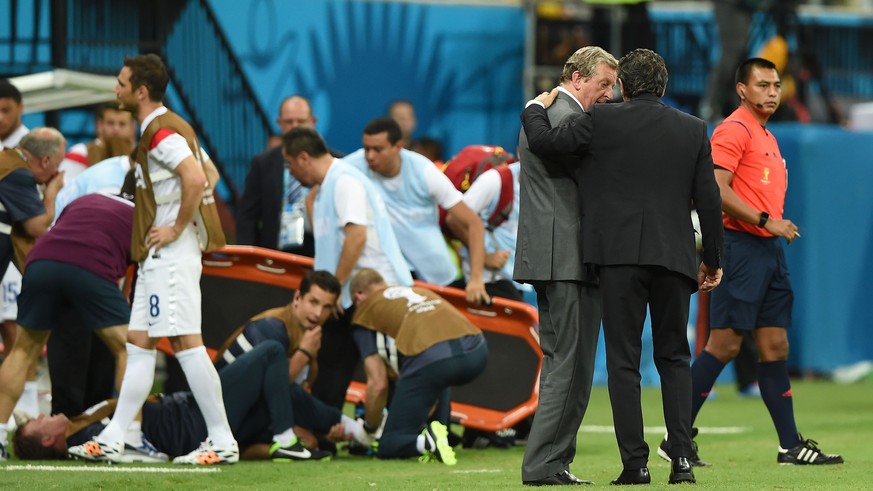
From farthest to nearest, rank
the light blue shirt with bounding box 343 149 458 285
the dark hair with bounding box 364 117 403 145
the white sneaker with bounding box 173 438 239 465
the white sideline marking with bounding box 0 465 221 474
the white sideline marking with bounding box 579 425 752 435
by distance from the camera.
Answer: the white sideline marking with bounding box 579 425 752 435
the light blue shirt with bounding box 343 149 458 285
the dark hair with bounding box 364 117 403 145
the white sneaker with bounding box 173 438 239 465
the white sideline marking with bounding box 0 465 221 474

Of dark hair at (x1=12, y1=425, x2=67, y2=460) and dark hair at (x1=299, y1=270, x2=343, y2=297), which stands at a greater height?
dark hair at (x1=299, y1=270, x2=343, y2=297)

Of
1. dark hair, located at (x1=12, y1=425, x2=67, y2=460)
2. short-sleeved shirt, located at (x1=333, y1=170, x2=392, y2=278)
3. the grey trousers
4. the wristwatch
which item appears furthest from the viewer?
short-sleeved shirt, located at (x1=333, y1=170, x2=392, y2=278)

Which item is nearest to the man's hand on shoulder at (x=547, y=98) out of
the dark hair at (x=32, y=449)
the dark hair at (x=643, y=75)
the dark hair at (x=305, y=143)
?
the dark hair at (x=643, y=75)

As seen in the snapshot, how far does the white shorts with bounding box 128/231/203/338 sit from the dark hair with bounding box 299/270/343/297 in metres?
0.73

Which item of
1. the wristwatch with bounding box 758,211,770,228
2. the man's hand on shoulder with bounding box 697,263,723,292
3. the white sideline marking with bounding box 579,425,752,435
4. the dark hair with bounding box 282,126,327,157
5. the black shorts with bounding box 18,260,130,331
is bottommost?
the white sideline marking with bounding box 579,425,752,435

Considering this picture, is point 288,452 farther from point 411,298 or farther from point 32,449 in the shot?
point 32,449

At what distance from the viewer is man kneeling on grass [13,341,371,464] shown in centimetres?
932

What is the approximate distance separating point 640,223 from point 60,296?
13.0ft

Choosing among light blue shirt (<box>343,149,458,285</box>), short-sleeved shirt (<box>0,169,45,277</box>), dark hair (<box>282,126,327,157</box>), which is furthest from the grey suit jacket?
short-sleeved shirt (<box>0,169,45,277</box>)

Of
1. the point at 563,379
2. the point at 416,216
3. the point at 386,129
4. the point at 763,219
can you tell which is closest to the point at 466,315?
the point at 416,216

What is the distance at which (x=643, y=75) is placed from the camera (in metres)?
7.48

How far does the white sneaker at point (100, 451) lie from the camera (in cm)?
902

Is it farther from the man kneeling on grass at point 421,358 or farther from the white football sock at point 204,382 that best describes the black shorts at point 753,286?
the white football sock at point 204,382

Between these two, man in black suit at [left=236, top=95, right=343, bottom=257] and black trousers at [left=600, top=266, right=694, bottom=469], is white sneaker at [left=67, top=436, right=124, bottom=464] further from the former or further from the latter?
man in black suit at [left=236, top=95, right=343, bottom=257]
